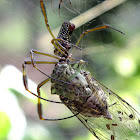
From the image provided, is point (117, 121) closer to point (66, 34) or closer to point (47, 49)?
point (66, 34)

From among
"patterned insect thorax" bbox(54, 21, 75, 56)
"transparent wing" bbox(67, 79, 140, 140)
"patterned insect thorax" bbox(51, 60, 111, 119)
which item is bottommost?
"transparent wing" bbox(67, 79, 140, 140)

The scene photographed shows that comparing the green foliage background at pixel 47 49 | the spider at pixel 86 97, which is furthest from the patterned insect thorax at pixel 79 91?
the green foliage background at pixel 47 49

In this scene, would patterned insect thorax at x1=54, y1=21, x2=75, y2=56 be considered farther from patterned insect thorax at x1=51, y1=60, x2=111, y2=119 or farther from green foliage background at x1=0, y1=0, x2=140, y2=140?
green foliage background at x1=0, y1=0, x2=140, y2=140

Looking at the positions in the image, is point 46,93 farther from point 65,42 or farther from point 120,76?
point 120,76

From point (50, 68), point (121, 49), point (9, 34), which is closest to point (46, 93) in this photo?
point (50, 68)

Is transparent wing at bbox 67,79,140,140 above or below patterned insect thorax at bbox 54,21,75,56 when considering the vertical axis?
below

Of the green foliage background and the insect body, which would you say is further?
the green foliage background

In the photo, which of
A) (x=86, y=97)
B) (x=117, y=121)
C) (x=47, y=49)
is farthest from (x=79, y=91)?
(x=47, y=49)

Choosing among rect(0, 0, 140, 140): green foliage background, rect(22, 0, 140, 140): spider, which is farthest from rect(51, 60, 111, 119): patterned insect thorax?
rect(0, 0, 140, 140): green foliage background
